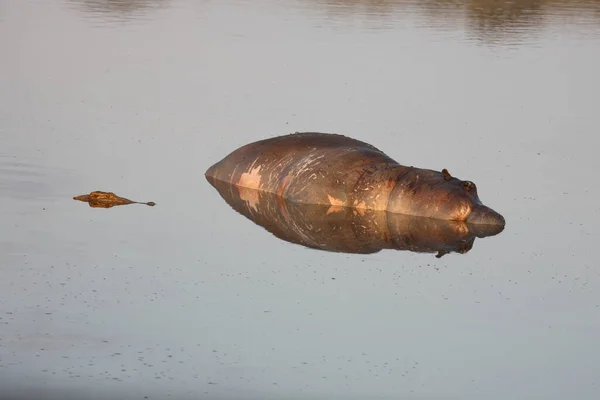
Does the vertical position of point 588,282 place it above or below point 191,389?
below

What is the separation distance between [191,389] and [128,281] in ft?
8.93

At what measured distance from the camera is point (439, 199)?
47.1ft

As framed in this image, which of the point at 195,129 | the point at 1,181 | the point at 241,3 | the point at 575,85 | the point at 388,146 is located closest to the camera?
the point at 1,181

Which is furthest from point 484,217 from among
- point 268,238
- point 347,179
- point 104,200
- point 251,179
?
point 104,200

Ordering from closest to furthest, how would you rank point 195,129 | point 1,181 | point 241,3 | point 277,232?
point 277,232 < point 1,181 < point 195,129 < point 241,3

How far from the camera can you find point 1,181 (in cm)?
1539

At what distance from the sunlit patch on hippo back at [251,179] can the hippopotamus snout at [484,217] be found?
104 inches

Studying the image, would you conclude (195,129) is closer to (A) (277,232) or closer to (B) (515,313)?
(A) (277,232)

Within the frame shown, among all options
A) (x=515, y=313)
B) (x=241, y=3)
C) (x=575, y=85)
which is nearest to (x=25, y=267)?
(x=515, y=313)

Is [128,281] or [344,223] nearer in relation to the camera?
[128,281]

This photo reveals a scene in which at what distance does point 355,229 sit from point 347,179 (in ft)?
3.62

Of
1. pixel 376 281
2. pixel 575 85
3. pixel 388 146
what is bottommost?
pixel 575 85

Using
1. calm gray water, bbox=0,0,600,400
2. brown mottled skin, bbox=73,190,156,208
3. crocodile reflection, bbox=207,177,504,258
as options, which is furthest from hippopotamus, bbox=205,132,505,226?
brown mottled skin, bbox=73,190,156,208

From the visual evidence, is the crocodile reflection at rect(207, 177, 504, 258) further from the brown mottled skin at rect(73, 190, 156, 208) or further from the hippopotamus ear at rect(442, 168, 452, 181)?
the brown mottled skin at rect(73, 190, 156, 208)
